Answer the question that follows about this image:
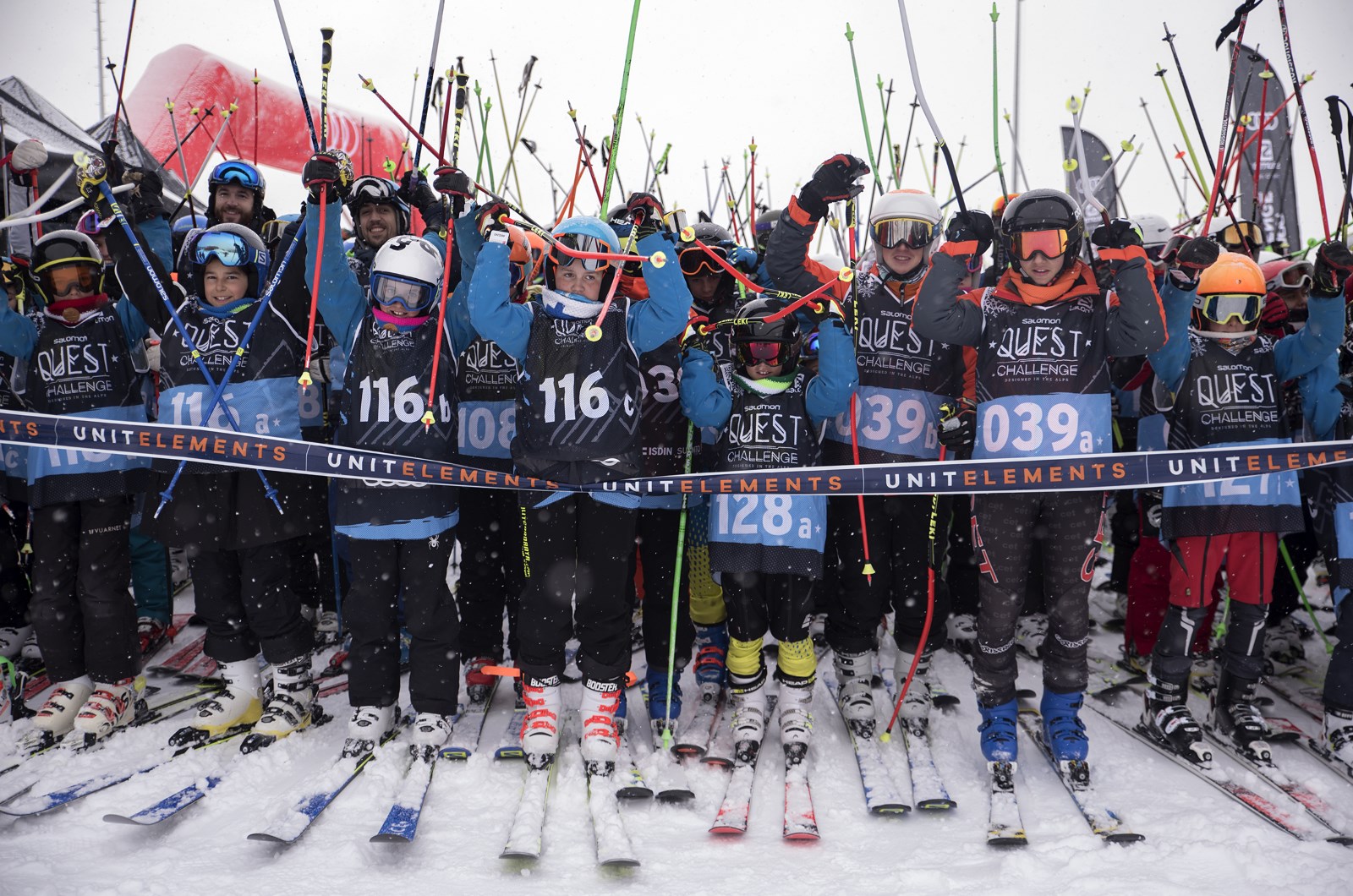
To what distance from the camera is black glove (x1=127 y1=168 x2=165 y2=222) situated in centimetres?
386

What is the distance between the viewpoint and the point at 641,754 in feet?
11.6

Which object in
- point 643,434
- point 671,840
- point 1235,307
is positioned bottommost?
point 671,840

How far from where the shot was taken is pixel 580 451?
130 inches

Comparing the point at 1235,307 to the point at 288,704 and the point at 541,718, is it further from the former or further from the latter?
the point at 288,704

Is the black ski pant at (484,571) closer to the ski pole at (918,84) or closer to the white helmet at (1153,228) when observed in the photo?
the ski pole at (918,84)

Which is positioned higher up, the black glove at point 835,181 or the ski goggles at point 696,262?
the black glove at point 835,181

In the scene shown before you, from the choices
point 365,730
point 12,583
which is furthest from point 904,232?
point 12,583

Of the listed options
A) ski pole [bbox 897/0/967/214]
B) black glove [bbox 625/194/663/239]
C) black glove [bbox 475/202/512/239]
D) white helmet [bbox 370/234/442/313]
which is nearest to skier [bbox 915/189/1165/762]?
ski pole [bbox 897/0/967/214]

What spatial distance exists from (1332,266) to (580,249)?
2.88 metres

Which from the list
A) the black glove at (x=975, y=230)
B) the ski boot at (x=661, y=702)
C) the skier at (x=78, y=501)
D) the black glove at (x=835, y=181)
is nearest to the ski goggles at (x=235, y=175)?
the skier at (x=78, y=501)

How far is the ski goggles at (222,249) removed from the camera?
360 cm

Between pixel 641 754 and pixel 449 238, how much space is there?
7.22 feet

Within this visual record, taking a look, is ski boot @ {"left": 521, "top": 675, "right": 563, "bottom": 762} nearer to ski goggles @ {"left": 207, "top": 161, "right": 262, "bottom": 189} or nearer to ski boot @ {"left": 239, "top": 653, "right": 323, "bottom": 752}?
ski boot @ {"left": 239, "top": 653, "right": 323, "bottom": 752}

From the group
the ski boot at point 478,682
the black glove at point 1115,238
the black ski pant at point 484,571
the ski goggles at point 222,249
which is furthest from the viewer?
the black ski pant at point 484,571
